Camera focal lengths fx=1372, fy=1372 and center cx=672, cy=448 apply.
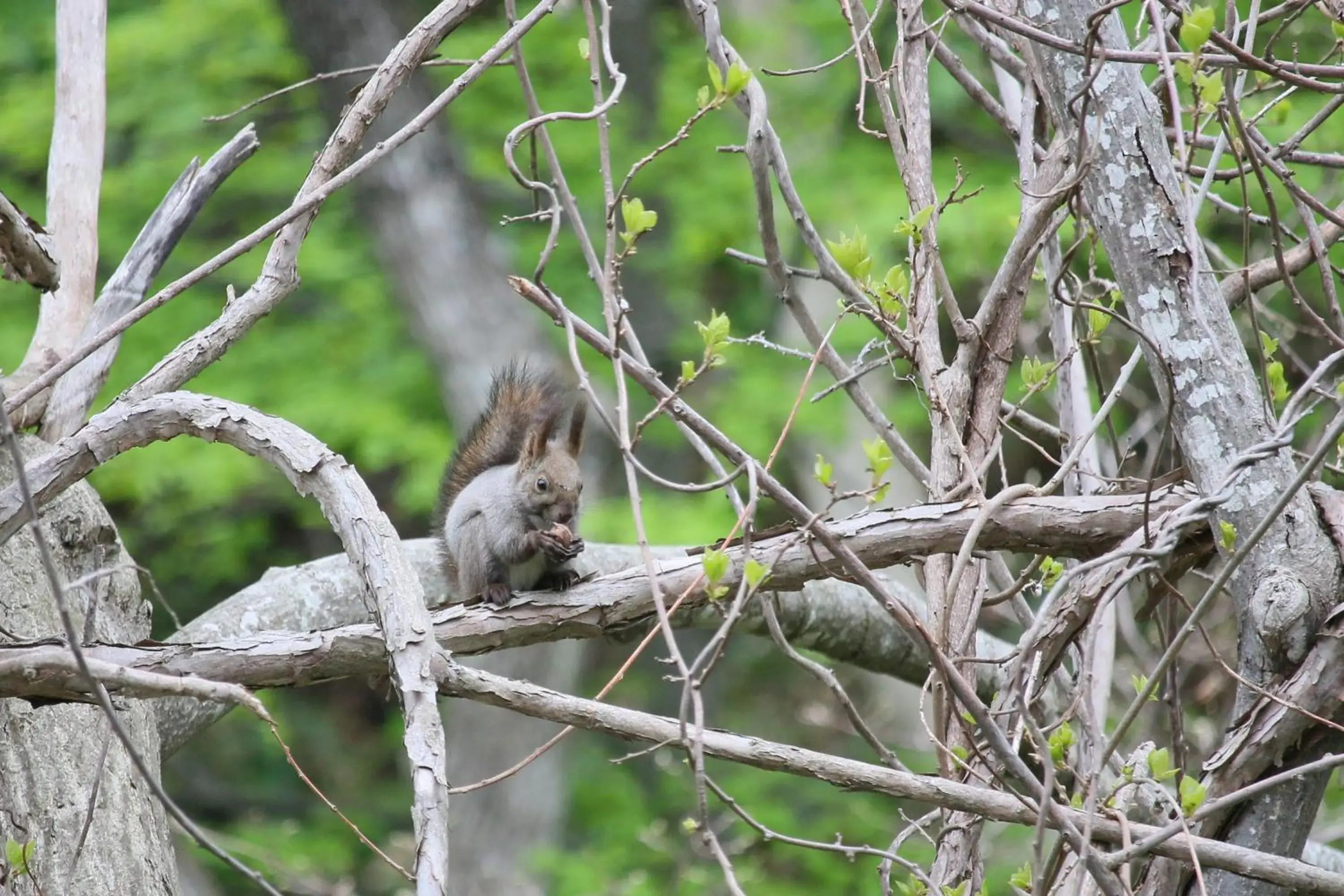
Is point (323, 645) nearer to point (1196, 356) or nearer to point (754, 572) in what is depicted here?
point (754, 572)

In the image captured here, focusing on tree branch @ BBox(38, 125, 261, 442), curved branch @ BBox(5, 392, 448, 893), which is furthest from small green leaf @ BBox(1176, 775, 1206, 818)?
tree branch @ BBox(38, 125, 261, 442)

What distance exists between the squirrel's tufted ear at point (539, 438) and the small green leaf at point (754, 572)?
55.3 inches

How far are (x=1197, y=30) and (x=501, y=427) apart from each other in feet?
6.18

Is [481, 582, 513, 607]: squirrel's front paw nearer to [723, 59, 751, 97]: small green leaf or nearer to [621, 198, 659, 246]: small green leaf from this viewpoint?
[621, 198, 659, 246]: small green leaf

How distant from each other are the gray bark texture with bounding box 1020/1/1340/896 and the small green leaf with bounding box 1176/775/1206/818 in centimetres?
28

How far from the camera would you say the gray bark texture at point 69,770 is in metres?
2.10

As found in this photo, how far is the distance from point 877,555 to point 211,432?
3.40 feet

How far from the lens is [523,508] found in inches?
120

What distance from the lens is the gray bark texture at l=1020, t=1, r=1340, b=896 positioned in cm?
204

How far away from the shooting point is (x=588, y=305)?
6.71m

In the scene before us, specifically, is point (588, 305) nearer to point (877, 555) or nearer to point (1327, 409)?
point (1327, 409)

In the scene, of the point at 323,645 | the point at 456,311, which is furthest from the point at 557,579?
the point at 456,311

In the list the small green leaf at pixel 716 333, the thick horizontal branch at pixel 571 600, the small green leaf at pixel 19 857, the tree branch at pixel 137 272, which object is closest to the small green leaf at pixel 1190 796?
the thick horizontal branch at pixel 571 600

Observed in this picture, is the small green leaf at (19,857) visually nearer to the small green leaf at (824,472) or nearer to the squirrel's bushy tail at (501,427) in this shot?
the small green leaf at (824,472)
